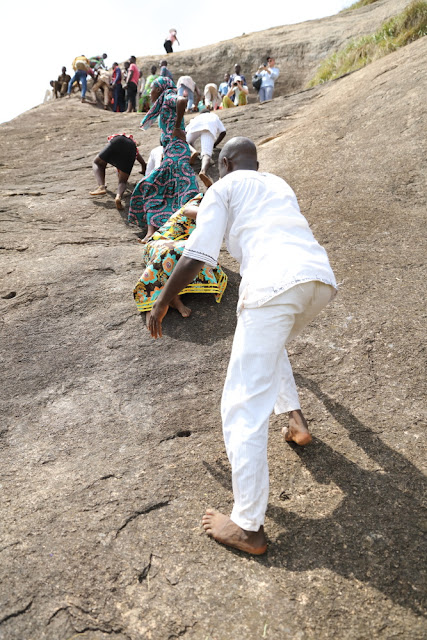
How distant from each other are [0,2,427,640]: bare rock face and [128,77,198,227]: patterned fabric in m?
0.38

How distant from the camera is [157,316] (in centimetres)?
250

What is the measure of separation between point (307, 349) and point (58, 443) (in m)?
1.79

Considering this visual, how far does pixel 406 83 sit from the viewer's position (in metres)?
7.15

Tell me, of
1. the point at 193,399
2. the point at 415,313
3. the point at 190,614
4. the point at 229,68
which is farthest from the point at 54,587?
the point at 229,68

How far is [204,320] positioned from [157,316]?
5.94 ft

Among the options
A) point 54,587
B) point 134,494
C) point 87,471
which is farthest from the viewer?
point 87,471

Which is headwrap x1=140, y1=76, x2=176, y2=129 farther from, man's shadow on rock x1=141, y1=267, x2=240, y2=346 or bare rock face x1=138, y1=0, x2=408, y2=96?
bare rock face x1=138, y1=0, x2=408, y2=96

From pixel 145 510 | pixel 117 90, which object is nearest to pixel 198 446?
pixel 145 510

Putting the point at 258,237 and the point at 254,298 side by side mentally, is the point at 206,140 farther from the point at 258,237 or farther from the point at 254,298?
the point at 254,298

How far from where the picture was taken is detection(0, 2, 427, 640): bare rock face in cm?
204

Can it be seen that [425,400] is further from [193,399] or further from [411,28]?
[411,28]

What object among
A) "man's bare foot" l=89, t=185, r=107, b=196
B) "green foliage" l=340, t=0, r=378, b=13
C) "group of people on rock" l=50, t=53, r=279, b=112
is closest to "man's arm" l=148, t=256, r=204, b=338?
"man's bare foot" l=89, t=185, r=107, b=196

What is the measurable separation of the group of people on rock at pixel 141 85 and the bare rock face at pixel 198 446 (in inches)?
273

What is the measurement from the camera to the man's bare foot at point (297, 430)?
9.12 feet
